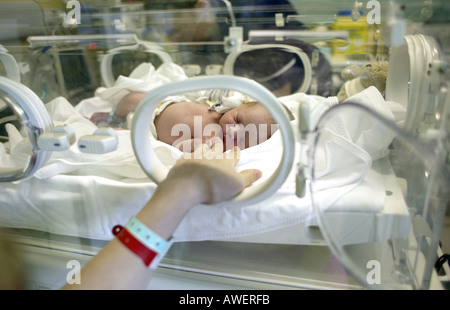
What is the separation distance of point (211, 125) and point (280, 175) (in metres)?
0.51

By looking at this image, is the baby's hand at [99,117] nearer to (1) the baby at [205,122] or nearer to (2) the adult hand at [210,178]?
(1) the baby at [205,122]

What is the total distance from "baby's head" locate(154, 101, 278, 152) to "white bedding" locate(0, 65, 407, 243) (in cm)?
11

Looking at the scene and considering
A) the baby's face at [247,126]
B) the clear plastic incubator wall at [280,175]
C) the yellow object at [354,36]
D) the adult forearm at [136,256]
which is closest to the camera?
the adult forearm at [136,256]

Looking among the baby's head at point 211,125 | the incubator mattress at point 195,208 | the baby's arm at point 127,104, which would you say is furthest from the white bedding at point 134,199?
the baby's arm at point 127,104

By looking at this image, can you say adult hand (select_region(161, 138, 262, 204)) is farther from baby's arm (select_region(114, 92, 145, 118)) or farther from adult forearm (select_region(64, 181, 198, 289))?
baby's arm (select_region(114, 92, 145, 118))

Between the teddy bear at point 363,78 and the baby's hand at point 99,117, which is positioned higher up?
the teddy bear at point 363,78

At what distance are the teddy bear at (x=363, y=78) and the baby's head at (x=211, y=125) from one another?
11.1 inches

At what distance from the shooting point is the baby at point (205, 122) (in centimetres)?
103

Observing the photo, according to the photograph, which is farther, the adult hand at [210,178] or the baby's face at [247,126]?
the baby's face at [247,126]

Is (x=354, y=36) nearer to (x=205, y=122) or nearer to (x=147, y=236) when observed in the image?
(x=205, y=122)

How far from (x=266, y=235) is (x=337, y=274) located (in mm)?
176

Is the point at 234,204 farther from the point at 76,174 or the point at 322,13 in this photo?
the point at 322,13

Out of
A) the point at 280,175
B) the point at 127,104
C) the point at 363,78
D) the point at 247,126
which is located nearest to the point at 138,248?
the point at 280,175

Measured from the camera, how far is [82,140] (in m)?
0.74
